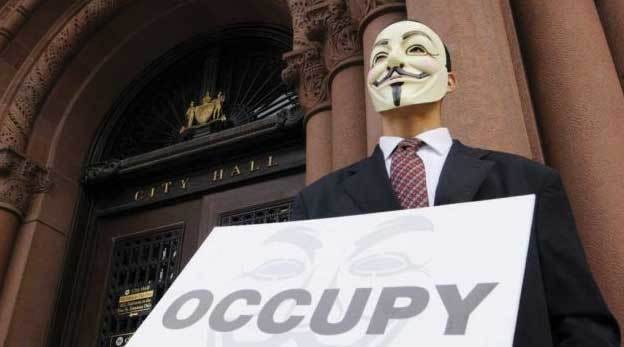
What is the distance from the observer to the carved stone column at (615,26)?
2727 mm

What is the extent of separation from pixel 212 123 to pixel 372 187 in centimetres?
436

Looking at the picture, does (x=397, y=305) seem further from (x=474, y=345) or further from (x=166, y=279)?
(x=166, y=279)

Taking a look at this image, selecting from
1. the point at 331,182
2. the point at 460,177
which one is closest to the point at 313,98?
the point at 331,182

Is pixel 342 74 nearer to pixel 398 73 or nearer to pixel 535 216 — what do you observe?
pixel 398 73

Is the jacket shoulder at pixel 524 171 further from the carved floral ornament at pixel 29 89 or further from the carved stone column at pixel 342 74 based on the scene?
the carved floral ornament at pixel 29 89

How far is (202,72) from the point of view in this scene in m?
6.29

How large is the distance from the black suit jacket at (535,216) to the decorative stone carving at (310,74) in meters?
2.56

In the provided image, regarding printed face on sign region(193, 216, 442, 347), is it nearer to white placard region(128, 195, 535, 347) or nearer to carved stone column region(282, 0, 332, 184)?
white placard region(128, 195, 535, 347)

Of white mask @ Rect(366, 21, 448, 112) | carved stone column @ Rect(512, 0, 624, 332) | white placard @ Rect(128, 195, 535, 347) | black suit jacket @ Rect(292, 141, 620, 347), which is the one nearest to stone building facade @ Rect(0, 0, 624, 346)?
carved stone column @ Rect(512, 0, 624, 332)

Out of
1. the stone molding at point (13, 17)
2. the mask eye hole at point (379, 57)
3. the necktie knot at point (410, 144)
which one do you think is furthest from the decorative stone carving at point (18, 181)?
the necktie knot at point (410, 144)

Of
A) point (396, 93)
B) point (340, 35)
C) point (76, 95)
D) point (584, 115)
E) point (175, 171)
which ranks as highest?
point (76, 95)

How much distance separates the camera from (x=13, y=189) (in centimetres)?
533

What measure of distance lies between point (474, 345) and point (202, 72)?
5862mm

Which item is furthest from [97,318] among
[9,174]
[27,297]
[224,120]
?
[224,120]
